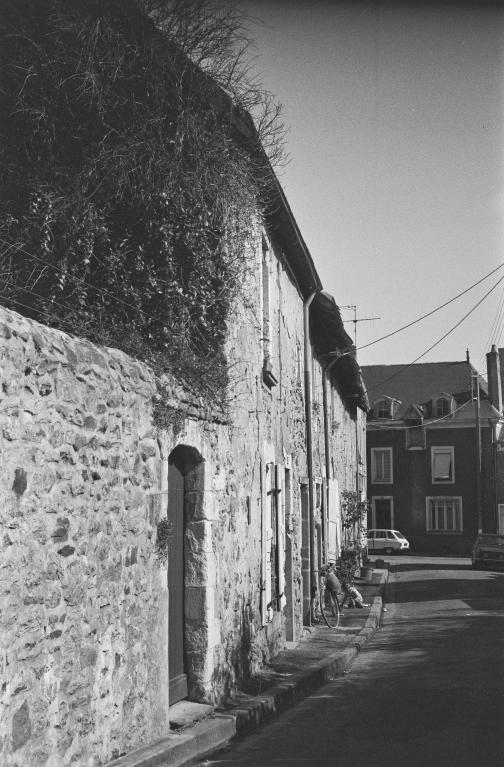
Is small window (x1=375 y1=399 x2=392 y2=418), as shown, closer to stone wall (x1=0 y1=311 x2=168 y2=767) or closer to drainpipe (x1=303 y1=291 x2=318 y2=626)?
drainpipe (x1=303 y1=291 x2=318 y2=626)

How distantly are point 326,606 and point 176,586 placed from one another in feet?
27.7

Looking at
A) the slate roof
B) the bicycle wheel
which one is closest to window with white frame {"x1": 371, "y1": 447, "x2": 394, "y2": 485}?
the slate roof

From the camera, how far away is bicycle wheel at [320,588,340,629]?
539 inches

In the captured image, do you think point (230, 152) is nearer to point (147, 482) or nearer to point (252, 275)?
point (252, 275)

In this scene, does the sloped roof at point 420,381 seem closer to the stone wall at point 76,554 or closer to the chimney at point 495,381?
the chimney at point 495,381

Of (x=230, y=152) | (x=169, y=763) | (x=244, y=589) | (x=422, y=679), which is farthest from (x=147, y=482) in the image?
(x=422, y=679)

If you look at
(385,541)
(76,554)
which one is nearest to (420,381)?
(385,541)

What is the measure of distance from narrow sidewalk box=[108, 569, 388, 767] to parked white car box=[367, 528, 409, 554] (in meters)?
27.6

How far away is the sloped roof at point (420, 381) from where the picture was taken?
47.1 meters

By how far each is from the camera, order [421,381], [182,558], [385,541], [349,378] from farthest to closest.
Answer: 1. [421,381]
2. [385,541]
3. [349,378]
4. [182,558]

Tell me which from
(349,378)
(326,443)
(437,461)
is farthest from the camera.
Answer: (437,461)

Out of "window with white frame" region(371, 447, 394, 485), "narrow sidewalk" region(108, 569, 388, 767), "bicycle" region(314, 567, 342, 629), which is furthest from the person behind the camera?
"window with white frame" region(371, 447, 394, 485)

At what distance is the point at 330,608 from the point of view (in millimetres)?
14930

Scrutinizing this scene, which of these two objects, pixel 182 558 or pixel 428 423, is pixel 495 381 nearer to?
pixel 428 423
